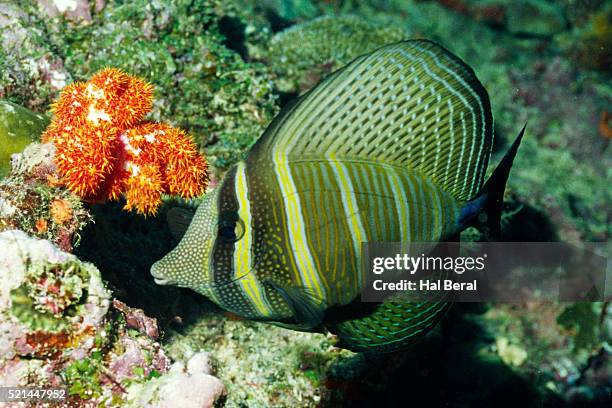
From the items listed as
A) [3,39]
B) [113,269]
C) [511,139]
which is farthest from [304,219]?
[511,139]

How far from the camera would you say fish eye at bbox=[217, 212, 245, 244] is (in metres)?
2.15

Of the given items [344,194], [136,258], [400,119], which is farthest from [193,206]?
[400,119]

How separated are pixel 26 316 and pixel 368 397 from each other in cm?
257

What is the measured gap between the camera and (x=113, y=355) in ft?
A: 8.16

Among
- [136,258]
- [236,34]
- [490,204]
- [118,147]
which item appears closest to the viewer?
[490,204]

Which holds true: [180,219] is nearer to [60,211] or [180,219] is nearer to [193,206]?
[60,211]

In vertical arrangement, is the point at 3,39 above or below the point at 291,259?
above

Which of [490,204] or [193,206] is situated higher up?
[490,204]

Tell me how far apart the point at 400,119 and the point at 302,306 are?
1.04 meters

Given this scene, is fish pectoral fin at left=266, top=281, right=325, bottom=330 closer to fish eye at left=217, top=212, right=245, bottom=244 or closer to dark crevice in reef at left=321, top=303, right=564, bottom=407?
fish eye at left=217, top=212, right=245, bottom=244

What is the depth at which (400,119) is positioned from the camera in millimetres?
2350

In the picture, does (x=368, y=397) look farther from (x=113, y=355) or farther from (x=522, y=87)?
(x=522, y=87)

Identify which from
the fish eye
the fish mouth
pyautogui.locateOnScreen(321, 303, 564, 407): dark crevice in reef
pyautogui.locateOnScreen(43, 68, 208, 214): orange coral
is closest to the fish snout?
the fish mouth

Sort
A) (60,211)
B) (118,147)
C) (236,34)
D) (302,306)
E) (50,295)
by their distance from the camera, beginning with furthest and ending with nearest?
(236,34), (118,147), (60,211), (50,295), (302,306)
